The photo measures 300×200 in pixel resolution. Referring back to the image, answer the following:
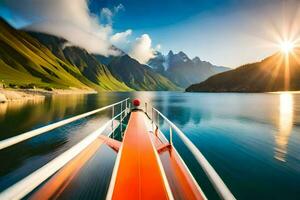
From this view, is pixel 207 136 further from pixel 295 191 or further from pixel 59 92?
pixel 59 92

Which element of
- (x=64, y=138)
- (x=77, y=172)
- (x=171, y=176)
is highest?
(x=171, y=176)

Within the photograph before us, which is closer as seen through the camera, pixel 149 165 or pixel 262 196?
pixel 149 165

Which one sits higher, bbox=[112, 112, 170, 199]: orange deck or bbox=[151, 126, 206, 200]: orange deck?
bbox=[112, 112, 170, 199]: orange deck

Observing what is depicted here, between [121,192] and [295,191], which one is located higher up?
[121,192]

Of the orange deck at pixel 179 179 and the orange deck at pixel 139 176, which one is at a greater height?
the orange deck at pixel 139 176

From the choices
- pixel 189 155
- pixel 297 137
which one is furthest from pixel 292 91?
pixel 189 155

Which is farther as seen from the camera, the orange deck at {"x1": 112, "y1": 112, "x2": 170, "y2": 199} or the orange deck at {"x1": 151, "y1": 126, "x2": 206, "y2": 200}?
the orange deck at {"x1": 151, "y1": 126, "x2": 206, "y2": 200}

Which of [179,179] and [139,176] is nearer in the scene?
[139,176]

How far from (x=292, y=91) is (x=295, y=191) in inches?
7807

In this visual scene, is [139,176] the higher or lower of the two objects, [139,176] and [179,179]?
the higher

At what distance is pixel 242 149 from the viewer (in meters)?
16.7

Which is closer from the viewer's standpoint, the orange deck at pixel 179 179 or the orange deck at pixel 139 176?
the orange deck at pixel 139 176

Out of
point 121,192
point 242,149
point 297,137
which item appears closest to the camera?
point 121,192

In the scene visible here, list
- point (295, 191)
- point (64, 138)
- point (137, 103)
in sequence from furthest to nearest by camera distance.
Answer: point (137, 103) < point (64, 138) < point (295, 191)
